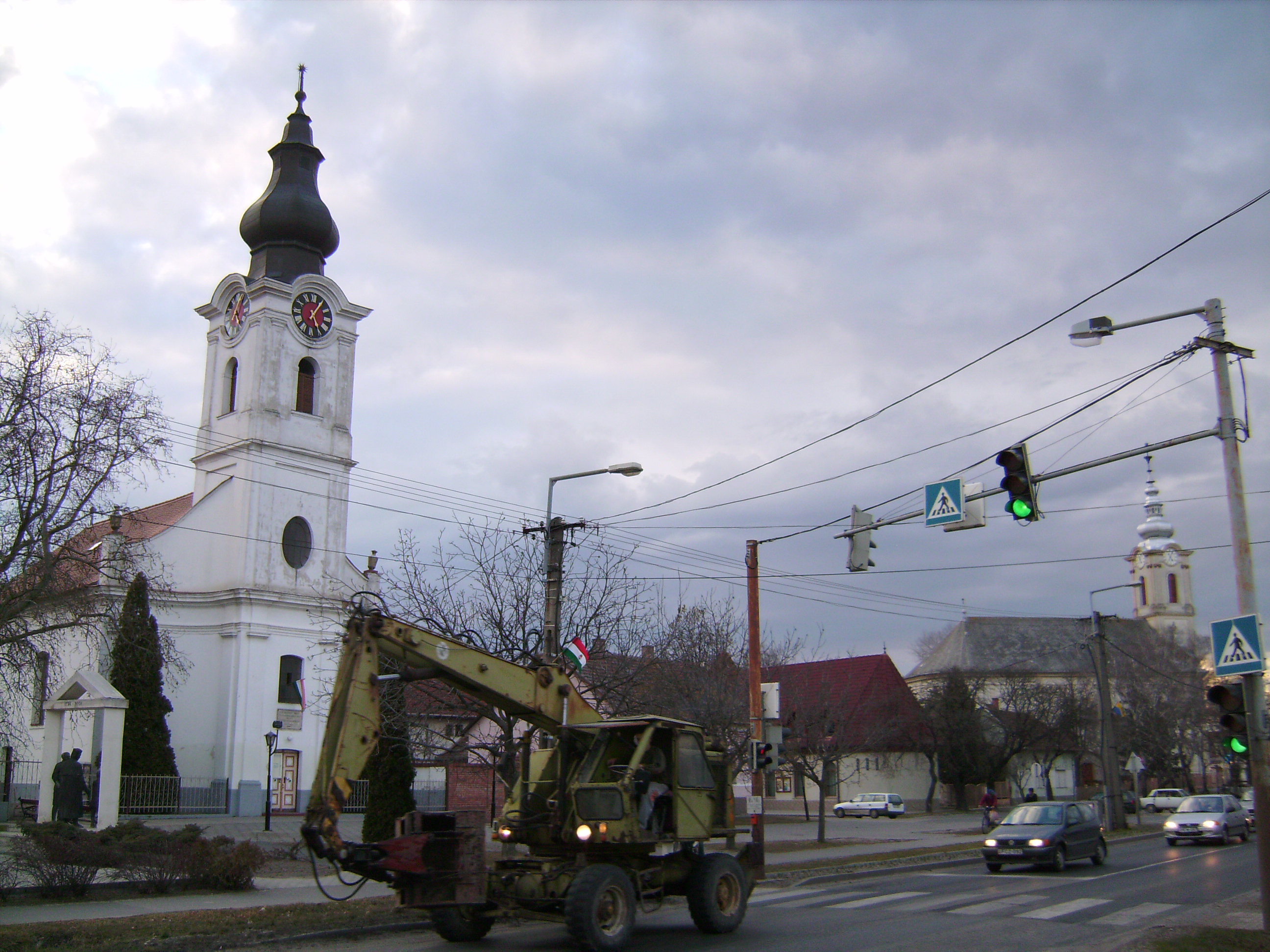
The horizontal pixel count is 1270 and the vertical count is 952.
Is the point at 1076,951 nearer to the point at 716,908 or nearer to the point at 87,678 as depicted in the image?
the point at 716,908

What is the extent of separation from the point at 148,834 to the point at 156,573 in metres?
21.3

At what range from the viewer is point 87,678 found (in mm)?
25016

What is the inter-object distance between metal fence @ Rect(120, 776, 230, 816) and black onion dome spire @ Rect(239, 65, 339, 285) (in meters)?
18.8

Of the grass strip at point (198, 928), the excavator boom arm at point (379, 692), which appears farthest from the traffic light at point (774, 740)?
the grass strip at point (198, 928)

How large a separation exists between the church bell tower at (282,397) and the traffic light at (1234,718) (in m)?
33.1

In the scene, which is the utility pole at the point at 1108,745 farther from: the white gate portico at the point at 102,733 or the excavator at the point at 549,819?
the white gate portico at the point at 102,733

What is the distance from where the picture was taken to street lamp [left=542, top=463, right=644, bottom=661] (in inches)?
721

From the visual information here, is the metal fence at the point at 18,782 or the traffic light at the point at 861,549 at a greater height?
the traffic light at the point at 861,549

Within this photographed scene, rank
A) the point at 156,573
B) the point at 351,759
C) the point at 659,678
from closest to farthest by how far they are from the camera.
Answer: the point at 351,759, the point at 659,678, the point at 156,573

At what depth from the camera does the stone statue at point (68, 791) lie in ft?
75.9

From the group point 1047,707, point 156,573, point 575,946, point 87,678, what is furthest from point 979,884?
point 1047,707

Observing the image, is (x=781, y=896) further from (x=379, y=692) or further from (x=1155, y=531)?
(x=1155, y=531)

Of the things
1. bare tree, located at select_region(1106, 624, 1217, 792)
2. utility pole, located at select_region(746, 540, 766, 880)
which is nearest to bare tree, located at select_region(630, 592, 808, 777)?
utility pole, located at select_region(746, 540, 766, 880)

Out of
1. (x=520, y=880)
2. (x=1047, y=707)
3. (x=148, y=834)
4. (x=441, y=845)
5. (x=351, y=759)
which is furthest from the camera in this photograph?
(x=1047, y=707)
